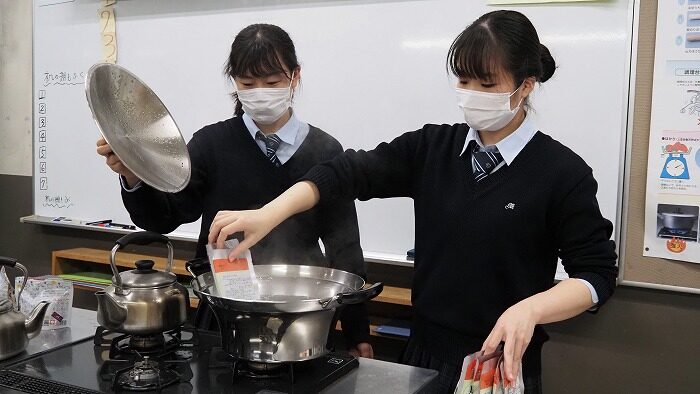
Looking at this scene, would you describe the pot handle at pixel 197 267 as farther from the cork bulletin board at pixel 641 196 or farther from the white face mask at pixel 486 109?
the cork bulletin board at pixel 641 196

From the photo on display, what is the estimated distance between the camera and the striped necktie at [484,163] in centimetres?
133

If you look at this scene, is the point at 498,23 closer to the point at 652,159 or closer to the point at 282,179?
the point at 282,179

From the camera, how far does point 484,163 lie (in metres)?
1.33

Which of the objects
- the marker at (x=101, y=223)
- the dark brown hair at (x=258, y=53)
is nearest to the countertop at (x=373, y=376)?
the dark brown hair at (x=258, y=53)

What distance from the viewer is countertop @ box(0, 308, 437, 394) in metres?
1.16

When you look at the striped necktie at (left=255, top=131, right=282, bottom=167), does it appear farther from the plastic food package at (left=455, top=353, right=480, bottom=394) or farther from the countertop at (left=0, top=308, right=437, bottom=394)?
the plastic food package at (left=455, top=353, right=480, bottom=394)

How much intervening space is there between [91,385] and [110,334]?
1.03 ft

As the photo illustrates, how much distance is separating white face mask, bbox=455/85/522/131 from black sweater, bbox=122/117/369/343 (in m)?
0.46

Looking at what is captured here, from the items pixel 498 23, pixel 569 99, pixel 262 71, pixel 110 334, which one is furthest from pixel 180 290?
pixel 569 99

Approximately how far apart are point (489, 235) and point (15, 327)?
98cm

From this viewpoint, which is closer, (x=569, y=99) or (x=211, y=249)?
(x=211, y=249)

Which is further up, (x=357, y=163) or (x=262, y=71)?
(x=262, y=71)

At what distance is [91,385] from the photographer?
44.3 inches

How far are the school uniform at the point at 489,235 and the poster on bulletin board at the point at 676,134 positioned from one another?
2.94 ft
